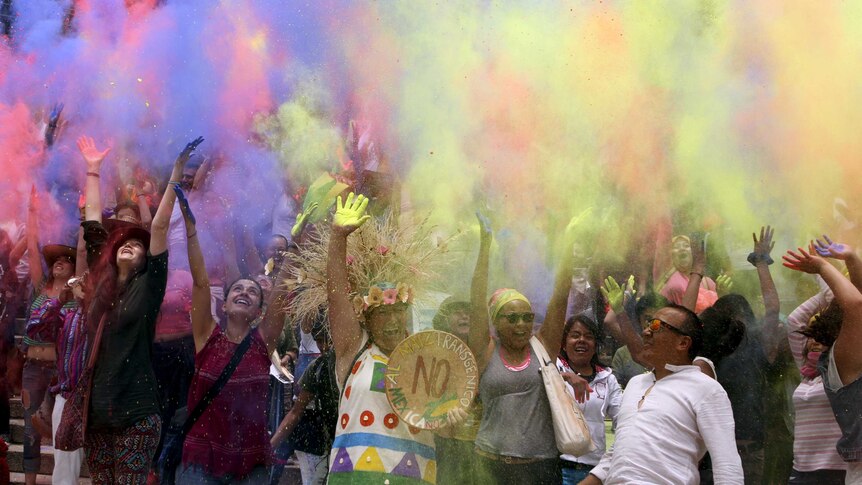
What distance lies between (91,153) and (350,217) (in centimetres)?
207

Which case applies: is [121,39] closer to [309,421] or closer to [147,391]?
[147,391]

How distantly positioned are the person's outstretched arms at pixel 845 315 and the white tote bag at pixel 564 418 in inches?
43.2

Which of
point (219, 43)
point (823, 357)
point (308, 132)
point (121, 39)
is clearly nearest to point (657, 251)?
point (823, 357)

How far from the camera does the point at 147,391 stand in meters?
4.94

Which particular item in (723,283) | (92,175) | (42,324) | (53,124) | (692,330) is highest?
(53,124)

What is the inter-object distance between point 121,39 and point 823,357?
409 centimetres

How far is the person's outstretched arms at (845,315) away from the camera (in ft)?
13.1

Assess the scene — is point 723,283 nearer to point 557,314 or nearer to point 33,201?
point 557,314

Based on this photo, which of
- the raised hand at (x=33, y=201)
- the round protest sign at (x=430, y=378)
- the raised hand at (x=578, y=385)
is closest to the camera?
the round protest sign at (x=430, y=378)

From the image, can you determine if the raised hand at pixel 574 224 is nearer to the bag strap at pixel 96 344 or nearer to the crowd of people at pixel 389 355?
the crowd of people at pixel 389 355

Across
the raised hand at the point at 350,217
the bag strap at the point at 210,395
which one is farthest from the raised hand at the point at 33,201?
the raised hand at the point at 350,217

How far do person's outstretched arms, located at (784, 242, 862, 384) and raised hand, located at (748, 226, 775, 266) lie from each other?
0.60 m

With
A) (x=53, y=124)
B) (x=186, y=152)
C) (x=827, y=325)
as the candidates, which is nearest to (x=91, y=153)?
(x=53, y=124)

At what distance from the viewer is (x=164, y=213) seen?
4.88 metres
